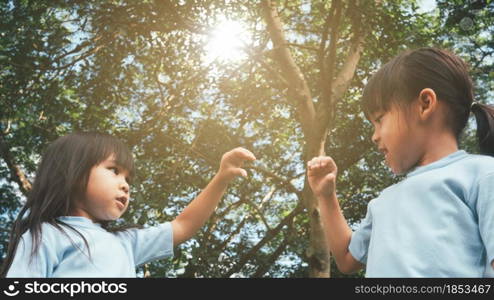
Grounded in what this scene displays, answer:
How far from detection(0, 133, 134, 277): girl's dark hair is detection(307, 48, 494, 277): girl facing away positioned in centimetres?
118

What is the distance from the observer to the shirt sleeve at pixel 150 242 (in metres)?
2.56

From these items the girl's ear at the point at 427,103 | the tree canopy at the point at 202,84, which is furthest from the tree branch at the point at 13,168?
the girl's ear at the point at 427,103

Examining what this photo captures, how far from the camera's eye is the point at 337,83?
723 cm

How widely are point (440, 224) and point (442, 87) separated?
25.3 inches

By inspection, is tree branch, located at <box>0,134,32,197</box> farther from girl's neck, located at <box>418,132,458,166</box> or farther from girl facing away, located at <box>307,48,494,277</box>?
girl's neck, located at <box>418,132,458,166</box>

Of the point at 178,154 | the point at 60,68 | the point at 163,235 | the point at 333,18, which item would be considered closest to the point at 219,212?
the point at 178,154

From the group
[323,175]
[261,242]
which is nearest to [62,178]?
[323,175]

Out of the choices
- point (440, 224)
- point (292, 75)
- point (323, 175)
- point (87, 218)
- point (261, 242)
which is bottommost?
point (440, 224)

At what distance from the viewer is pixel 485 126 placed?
203 centimetres

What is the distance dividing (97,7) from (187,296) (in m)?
5.69

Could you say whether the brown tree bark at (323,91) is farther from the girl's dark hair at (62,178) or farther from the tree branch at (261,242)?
the girl's dark hair at (62,178)

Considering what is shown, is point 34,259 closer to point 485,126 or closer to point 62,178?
point 62,178

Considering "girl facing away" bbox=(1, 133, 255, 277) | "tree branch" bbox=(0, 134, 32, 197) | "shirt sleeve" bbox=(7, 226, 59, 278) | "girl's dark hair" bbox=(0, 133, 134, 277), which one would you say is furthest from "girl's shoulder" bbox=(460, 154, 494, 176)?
"tree branch" bbox=(0, 134, 32, 197)

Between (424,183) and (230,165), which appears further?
(230,165)
